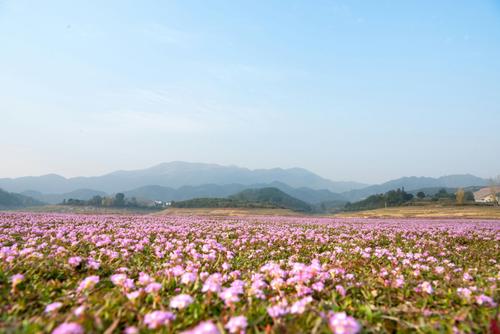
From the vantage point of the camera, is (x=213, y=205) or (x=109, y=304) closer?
(x=109, y=304)

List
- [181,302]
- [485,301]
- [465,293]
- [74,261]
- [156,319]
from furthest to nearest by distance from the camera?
[74,261] → [465,293] → [485,301] → [181,302] → [156,319]

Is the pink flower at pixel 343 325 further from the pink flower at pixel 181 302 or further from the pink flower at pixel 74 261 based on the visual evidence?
the pink flower at pixel 74 261

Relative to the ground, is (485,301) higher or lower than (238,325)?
lower

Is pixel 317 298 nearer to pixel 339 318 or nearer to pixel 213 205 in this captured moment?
pixel 339 318

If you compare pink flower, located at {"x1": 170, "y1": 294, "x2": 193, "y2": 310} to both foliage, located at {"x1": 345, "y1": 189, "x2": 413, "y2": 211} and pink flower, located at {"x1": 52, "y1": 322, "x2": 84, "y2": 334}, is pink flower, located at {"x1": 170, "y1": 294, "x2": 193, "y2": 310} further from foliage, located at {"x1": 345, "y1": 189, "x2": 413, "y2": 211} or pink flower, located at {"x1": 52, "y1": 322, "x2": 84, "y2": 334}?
foliage, located at {"x1": 345, "y1": 189, "x2": 413, "y2": 211}

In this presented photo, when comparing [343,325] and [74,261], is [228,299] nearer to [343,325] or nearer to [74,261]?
[343,325]

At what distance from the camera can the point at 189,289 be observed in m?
4.49

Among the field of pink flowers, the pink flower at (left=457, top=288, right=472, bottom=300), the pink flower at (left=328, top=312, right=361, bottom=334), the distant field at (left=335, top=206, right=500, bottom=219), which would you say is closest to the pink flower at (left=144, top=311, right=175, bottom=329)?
the field of pink flowers

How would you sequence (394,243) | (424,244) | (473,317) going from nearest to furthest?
(473,317)
(424,244)
(394,243)

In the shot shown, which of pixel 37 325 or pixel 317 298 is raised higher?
pixel 37 325

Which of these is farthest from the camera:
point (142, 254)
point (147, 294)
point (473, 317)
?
point (142, 254)

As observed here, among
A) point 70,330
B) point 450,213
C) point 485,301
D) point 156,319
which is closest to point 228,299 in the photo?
point 156,319

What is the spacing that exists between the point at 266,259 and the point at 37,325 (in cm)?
650

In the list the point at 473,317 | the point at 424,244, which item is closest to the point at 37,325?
the point at 473,317
